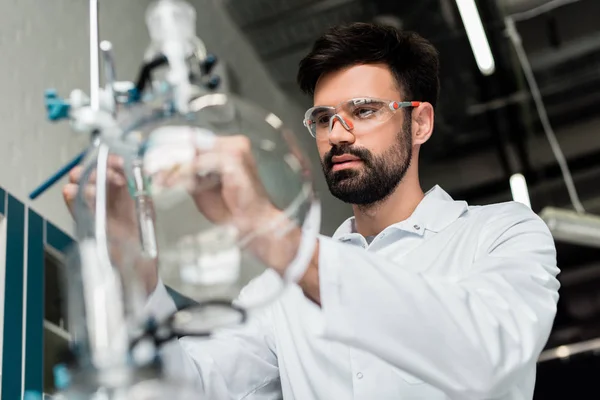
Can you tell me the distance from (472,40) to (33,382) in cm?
312

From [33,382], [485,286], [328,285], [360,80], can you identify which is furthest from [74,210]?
[33,382]

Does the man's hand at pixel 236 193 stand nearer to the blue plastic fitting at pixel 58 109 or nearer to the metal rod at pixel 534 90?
the blue plastic fitting at pixel 58 109

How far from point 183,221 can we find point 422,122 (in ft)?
4.02

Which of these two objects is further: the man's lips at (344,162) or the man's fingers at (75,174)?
the man's lips at (344,162)

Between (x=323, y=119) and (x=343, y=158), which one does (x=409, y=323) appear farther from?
(x=323, y=119)

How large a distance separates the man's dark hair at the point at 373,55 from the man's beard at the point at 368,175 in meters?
0.14

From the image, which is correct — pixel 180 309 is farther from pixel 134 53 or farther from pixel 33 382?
pixel 134 53

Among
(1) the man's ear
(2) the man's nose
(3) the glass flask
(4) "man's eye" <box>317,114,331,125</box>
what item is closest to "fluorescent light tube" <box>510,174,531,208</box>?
(1) the man's ear

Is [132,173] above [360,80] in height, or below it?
below

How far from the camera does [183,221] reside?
0.61m

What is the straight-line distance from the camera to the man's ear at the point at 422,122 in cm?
174

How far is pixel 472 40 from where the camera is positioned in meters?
4.18

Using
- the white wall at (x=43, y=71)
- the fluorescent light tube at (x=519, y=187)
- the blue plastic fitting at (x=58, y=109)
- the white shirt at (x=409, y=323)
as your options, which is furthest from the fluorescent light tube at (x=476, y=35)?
the blue plastic fitting at (x=58, y=109)

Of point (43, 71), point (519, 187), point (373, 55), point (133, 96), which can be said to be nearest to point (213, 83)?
point (133, 96)
